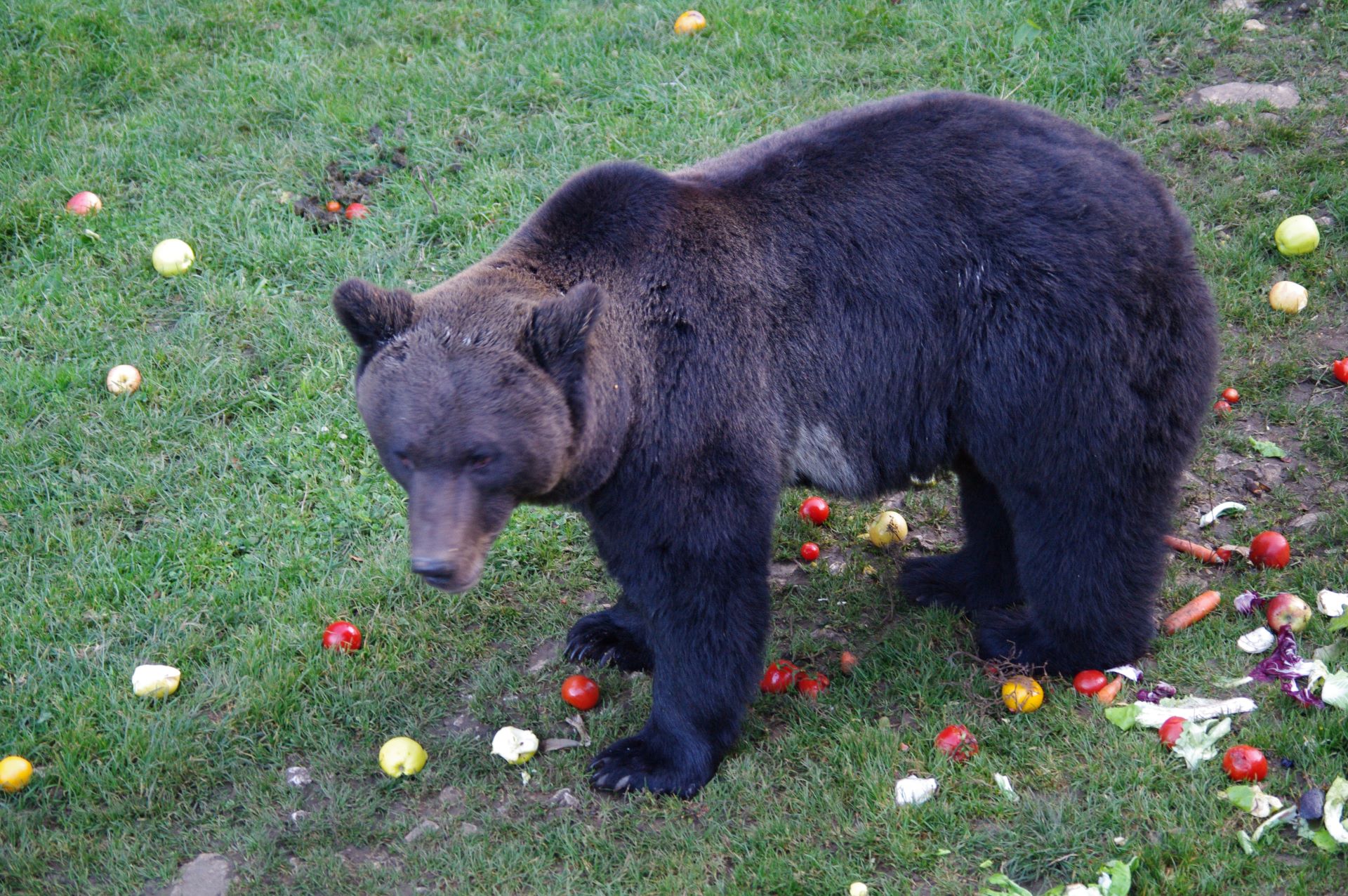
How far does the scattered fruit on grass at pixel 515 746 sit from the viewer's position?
463 cm

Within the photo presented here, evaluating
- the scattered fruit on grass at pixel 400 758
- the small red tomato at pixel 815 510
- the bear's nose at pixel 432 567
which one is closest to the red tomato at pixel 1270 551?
the small red tomato at pixel 815 510

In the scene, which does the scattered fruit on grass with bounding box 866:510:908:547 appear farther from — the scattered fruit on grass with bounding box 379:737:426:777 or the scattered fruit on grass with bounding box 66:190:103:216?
the scattered fruit on grass with bounding box 66:190:103:216

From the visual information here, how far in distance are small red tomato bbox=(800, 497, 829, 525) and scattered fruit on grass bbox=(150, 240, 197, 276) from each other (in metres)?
4.20

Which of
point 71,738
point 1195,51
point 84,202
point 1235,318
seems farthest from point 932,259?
point 84,202

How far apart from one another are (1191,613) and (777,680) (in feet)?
5.82

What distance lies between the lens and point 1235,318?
6.46 m

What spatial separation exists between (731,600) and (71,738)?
2.82 metres

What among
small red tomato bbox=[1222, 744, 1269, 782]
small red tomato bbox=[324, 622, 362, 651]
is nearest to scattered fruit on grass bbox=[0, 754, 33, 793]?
small red tomato bbox=[324, 622, 362, 651]

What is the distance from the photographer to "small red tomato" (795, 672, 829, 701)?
4812 mm

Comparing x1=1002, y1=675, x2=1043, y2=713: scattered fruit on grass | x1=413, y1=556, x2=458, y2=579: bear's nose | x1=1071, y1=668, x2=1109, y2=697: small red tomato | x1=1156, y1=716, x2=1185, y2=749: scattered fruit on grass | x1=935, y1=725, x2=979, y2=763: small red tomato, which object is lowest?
x1=935, y1=725, x2=979, y2=763: small red tomato

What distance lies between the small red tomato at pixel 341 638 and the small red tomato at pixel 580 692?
103 centimetres

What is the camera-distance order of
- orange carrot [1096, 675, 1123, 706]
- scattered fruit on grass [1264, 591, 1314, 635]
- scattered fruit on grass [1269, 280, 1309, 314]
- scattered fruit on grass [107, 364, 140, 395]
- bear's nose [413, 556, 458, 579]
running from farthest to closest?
scattered fruit on grass [107, 364, 140, 395], scattered fruit on grass [1269, 280, 1309, 314], scattered fruit on grass [1264, 591, 1314, 635], orange carrot [1096, 675, 1123, 706], bear's nose [413, 556, 458, 579]

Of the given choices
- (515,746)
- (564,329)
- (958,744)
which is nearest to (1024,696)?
(958,744)

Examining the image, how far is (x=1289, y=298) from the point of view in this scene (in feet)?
20.8
